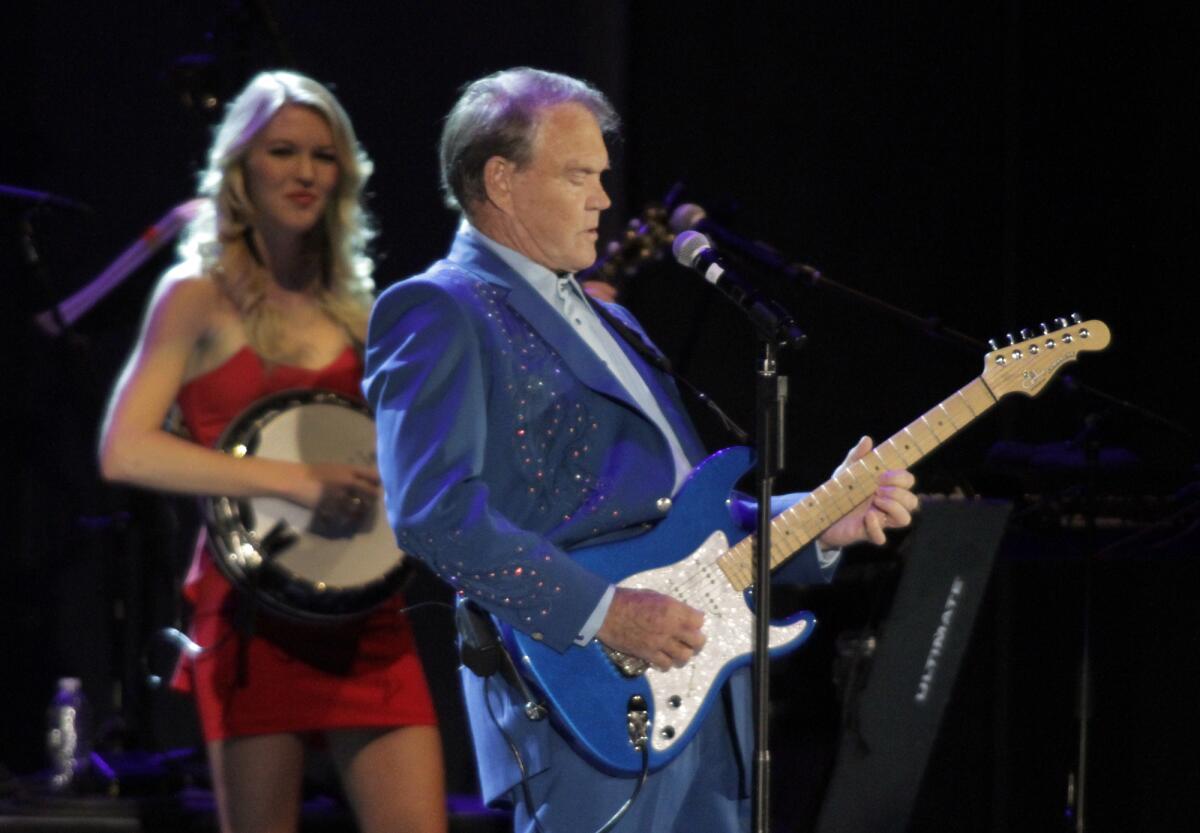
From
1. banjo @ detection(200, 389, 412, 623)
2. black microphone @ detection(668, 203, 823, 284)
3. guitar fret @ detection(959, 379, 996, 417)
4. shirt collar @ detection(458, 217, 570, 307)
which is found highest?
black microphone @ detection(668, 203, 823, 284)

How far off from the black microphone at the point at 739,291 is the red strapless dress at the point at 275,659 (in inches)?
47.6

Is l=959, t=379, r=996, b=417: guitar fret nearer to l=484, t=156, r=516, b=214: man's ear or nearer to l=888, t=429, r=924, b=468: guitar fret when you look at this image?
l=888, t=429, r=924, b=468: guitar fret

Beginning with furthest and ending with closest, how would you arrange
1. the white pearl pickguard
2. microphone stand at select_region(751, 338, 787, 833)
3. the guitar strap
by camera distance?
the guitar strap → the white pearl pickguard → microphone stand at select_region(751, 338, 787, 833)

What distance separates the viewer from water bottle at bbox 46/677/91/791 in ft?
16.3

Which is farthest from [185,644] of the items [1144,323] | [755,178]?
[1144,323]

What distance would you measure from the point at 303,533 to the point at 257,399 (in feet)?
1.05

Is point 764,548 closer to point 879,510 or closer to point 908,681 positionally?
point 879,510

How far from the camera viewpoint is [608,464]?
286 centimetres

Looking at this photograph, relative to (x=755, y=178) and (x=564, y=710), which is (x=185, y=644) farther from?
(x=755, y=178)

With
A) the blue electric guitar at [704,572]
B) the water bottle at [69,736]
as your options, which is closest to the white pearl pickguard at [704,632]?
the blue electric guitar at [704,572]

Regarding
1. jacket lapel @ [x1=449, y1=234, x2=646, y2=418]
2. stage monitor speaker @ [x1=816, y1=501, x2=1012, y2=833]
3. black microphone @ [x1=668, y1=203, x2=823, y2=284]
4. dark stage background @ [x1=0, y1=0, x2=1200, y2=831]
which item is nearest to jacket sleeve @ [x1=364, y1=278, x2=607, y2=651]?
jacket lapel @ [x1=449, y1=234, x2=646, y2=418]

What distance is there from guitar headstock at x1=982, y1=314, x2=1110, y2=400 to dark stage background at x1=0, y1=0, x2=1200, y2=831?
7.09 ft

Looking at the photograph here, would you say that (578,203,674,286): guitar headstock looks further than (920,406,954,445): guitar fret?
Yes

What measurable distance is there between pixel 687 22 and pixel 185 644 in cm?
277
